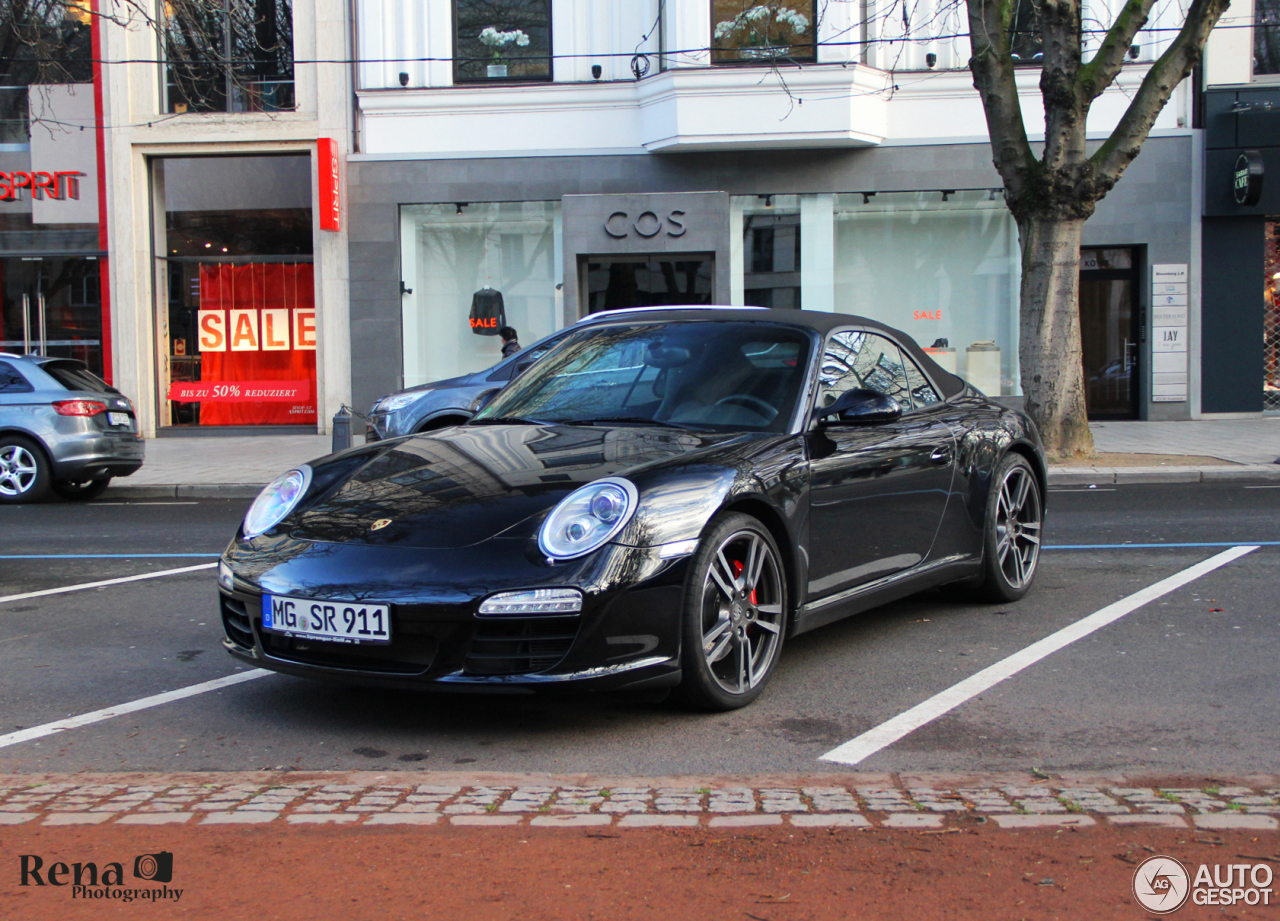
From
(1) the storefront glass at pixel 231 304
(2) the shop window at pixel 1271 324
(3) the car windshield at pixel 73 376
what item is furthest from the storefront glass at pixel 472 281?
(2) the shop window at pixel 1271 324

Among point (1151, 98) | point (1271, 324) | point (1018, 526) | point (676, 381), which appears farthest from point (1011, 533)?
point (1271, 324)

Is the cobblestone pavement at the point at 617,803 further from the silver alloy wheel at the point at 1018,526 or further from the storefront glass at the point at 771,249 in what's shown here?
the storefront glass at the point at 771,249

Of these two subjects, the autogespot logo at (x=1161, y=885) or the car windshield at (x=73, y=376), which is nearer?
the autogespot logo at (x=1161, y=885)

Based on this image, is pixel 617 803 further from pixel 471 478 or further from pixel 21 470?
pixel 21 470

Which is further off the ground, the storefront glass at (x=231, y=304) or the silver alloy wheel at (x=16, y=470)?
the storefront glass at (x=231, y=304)

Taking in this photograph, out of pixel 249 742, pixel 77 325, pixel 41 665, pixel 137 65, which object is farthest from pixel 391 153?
pixel 249 742

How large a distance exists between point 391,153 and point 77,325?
5.83 meters

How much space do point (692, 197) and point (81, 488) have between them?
9851mm

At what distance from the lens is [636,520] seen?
4.05 meters

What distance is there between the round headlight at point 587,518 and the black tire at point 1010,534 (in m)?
2.57

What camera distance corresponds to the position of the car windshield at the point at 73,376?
41.3 ft

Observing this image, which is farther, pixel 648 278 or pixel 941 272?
pixel 941 272

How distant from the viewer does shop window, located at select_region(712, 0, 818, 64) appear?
18.6 meters

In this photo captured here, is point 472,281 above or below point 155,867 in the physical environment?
above
